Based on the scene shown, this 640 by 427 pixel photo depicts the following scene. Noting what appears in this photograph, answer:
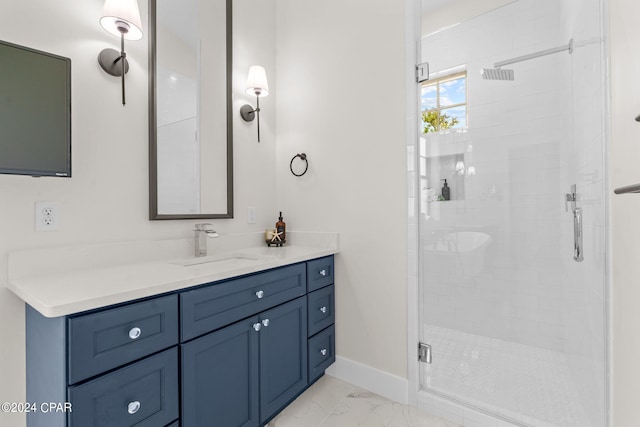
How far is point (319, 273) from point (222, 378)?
80 centimetres

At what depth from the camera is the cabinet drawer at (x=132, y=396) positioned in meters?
→ 0.90

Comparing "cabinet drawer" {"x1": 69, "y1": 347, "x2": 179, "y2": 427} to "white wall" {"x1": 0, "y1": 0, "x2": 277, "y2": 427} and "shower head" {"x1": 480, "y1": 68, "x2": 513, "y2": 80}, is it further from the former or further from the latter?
"shower head" {"x1": 480, "y1": 68, "x2": 513, "y2": 80}

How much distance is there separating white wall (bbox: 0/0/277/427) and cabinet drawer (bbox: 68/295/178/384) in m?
0.56

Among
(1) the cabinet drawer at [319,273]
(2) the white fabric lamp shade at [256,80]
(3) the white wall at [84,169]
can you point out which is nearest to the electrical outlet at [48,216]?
(3) the white wall at [84,169]

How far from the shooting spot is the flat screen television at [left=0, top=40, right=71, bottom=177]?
41.3 inches

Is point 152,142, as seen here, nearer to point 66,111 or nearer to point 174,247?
point 66,111

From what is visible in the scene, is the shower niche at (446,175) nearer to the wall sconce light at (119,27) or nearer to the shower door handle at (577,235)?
the shower door handle at (577,235)

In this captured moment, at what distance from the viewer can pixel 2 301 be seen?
45.7 inches

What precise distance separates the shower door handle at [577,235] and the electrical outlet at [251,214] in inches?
73.3

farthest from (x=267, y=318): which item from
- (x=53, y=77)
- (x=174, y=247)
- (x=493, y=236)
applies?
(x=493, y=236)

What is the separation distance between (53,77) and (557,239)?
2.50 m

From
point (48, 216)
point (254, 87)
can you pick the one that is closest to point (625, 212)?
point (254, 87)

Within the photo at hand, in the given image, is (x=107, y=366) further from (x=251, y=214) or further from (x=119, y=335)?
(x=251, y=214)

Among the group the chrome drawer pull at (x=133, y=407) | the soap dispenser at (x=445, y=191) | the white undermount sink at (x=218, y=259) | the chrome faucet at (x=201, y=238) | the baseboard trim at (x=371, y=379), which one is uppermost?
the soap dispenser at (x=445, y=191)
